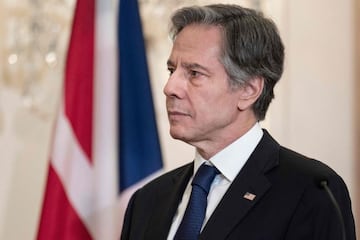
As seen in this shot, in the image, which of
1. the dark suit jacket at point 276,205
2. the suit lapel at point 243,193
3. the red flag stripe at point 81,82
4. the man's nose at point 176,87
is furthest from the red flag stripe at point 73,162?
the suit lapel at point 243,193

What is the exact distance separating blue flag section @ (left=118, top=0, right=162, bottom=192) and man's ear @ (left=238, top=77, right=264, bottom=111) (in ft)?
1.91

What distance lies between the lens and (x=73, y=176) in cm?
220

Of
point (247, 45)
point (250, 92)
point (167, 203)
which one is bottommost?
point (167, 203)

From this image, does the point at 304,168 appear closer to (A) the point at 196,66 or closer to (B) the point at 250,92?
(B) the point at 250,92

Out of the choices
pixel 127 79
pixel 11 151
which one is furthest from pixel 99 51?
pixel 11 151

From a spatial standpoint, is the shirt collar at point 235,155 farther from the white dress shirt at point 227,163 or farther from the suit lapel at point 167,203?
the suit lapel at point 167,203

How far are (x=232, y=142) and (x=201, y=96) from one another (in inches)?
5.7

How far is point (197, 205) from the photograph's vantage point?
1.65 meters

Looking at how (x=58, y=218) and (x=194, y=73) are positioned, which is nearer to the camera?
(x=194, y=73)

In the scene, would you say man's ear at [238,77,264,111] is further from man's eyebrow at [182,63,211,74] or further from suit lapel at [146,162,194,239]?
suit lapel at [146,162,194,239]

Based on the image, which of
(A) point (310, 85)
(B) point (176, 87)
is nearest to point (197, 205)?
(B) point (176, 87)

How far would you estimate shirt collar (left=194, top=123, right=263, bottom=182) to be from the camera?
5.50 ft

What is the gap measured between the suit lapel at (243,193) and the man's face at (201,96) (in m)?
0.11

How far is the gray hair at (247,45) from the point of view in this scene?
1.69 meters
